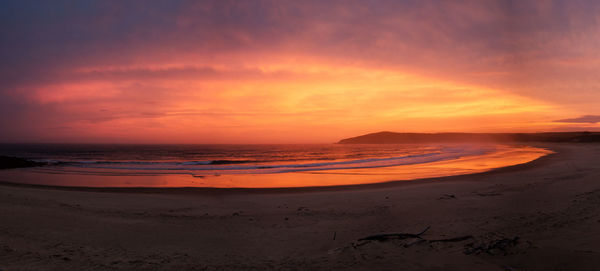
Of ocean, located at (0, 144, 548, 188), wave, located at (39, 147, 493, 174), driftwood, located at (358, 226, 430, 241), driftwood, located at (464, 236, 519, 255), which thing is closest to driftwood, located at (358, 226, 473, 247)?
driftwood, located at (358, 226, 430, 241)

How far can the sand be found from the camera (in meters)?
5.11

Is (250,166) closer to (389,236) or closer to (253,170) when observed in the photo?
(253,170)

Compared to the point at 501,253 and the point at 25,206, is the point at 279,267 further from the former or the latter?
the point at 25,206

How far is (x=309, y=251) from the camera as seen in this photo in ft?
18.7

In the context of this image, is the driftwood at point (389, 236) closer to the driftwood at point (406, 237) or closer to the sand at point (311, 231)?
the driftwood at point (406, 237)

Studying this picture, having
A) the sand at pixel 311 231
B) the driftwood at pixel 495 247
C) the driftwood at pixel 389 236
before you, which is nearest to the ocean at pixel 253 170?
the sand at pixel 311 231

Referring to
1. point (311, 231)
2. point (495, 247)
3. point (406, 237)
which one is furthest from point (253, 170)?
point (495, 247)

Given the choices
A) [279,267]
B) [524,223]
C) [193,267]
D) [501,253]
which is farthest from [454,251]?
[193,267]

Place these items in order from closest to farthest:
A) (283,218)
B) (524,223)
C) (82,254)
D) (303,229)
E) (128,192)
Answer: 1. (82,254)
2. (524,223)
3. (303,229)
4. (283,218)
5. (128,192)

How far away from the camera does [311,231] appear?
22.6 feet

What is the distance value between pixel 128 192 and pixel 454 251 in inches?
513

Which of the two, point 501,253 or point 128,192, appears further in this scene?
point 128,192

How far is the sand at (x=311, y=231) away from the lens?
5109mm

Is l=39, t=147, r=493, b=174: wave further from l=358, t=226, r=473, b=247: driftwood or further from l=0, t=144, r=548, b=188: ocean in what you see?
l=358, t=226, r=473, b=247: driftwood
